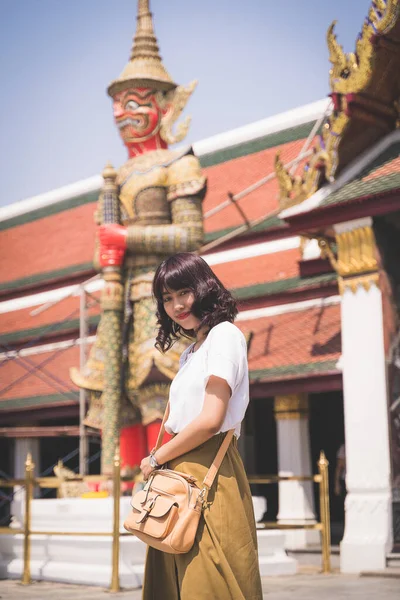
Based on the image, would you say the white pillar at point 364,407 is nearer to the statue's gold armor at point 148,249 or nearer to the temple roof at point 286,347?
the statue's gold armor at point 148,249

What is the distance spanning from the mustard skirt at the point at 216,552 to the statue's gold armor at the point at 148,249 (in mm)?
5619

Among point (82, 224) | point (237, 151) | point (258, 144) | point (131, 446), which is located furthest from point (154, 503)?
point (82, 224)

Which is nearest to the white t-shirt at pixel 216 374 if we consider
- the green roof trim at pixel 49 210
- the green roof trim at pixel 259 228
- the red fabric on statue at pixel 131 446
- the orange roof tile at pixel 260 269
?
the red fabric on statue at pixel 131 446

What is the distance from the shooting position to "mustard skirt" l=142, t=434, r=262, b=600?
2.76m

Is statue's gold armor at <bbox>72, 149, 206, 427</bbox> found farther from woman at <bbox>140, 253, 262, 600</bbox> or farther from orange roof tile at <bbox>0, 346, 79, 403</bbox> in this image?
orange roof tile at <bbox>0, 346, 79, 403</bbox>

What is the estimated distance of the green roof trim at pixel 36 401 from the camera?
14906mm

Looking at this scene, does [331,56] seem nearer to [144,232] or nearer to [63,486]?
[144,232]

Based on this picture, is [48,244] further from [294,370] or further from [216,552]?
[216,552]

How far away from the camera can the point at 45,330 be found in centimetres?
1630

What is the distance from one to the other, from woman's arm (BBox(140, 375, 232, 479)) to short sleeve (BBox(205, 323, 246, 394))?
0.08ft

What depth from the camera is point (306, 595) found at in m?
6.96

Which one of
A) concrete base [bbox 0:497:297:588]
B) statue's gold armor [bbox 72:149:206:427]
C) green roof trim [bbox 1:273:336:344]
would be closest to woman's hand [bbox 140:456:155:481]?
concrete base [bbox 0:497:297:588]

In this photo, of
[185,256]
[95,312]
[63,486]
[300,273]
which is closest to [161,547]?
[185,256]

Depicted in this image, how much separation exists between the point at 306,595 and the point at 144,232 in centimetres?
348
